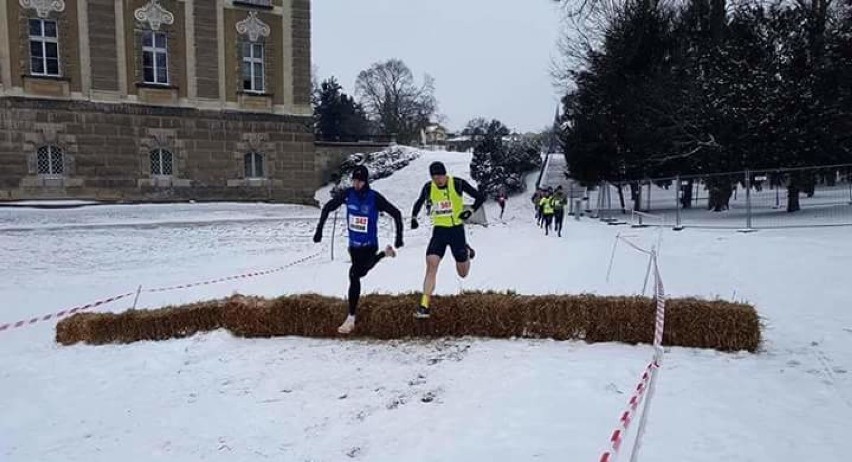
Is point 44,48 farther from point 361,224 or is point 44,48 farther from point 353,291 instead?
point 353,291

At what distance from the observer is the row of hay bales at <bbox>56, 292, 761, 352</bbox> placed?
24.3 ft

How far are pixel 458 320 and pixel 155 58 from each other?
2915 cm

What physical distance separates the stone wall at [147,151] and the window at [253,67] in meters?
1.67

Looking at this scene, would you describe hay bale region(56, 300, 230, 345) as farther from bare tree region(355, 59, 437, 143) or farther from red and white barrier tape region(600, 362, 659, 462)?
bare tree region(355, 59, 437, 143)

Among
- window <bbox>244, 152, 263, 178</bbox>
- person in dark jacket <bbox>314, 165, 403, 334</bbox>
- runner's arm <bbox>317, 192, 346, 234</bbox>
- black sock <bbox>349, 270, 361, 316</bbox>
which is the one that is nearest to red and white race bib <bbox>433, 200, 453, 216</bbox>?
person in dark jacket <bbox>314, 165, 403, 334</bbox>

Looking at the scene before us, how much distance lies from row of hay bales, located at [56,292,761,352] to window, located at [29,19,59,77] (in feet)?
84.9

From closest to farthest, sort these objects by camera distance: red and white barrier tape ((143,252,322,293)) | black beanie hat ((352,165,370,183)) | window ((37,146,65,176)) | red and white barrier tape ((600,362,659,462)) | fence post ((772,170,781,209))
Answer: red and white barrier tape ((600,362,659,462))
black beanie hat ((352,165,370,183))
red and white barrier tape ((143,252,322,293))
fence post ((772,170,781,209))
window ((37,146,65,176))

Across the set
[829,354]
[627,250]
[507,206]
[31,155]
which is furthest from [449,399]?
[507,206]

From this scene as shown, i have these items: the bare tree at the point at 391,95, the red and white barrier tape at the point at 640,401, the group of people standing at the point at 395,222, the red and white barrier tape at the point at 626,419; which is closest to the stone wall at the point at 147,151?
the group of people standing at the point at 395,222

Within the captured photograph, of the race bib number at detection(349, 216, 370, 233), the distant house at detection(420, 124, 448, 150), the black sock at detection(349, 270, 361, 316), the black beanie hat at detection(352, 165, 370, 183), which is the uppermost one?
the distant house at detection(420, 124, 448, 150)

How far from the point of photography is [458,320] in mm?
8383

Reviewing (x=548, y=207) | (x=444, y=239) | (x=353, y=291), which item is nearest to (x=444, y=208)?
(x=444, y=239)

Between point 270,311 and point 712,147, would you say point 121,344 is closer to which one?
point 270,311

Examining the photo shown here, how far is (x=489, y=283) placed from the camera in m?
13.5
